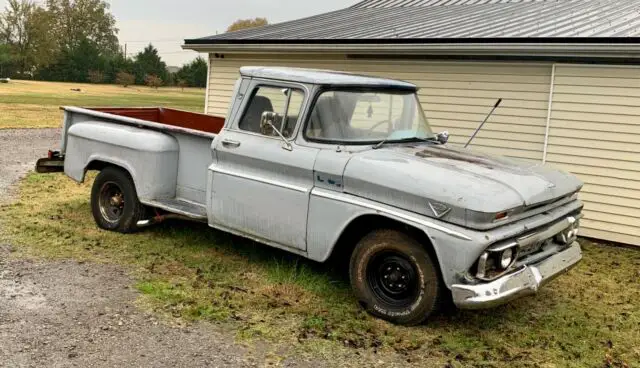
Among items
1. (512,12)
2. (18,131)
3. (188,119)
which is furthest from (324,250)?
(18,131)

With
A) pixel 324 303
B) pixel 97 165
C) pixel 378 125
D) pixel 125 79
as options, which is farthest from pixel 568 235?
pixel 125 79

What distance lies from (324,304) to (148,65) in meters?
77.4

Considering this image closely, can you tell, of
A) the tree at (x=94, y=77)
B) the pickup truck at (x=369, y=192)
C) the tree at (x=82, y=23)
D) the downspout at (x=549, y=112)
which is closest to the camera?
the pickup truck at (x=369, y=192)

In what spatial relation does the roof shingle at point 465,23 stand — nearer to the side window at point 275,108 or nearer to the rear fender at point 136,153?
the side window at point 275,108

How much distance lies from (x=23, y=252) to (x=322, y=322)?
3365 mm

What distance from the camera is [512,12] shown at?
10.9m

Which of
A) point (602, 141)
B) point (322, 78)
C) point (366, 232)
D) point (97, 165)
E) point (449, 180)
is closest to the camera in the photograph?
point (449, 180)

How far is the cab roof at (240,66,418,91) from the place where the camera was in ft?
17.0

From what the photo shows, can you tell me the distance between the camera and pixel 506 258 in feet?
14.0

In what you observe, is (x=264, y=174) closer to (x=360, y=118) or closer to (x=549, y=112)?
(x=360, y=118)

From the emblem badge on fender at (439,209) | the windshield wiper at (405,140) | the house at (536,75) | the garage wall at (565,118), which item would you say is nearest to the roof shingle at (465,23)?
the house at (536,75)

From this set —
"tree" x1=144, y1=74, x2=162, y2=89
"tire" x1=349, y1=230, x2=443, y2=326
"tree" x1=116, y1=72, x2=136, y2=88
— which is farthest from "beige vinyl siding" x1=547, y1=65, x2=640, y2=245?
"tree" x1=116, y1=72, x2=136, y2=88

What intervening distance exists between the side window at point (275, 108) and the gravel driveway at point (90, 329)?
1.83m

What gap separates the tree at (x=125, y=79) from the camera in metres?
72.1
